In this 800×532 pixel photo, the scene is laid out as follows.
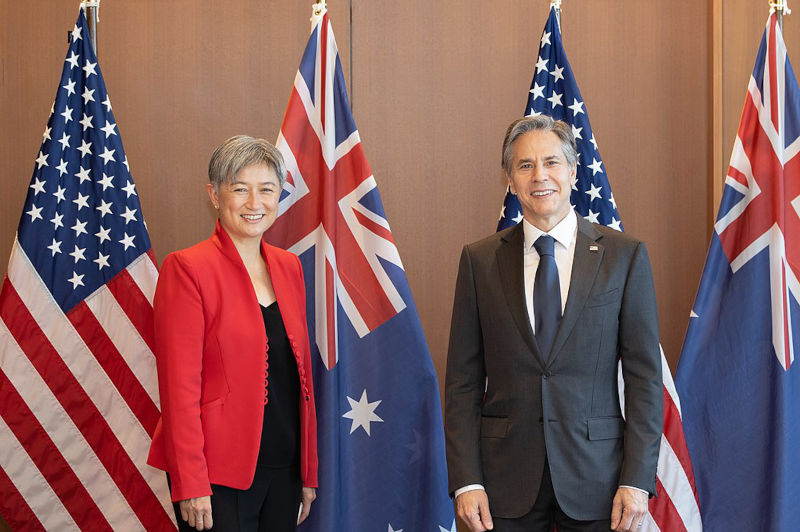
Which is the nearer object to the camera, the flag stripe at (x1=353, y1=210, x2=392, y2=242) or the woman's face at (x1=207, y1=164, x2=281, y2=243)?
the woman's face at (x1=207, y1=164, x2=281, y2=243)

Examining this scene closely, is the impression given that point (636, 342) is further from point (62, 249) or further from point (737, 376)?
point (62, 249)

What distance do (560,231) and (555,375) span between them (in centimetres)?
37

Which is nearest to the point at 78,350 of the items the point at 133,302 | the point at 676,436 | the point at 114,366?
the point at 114,366

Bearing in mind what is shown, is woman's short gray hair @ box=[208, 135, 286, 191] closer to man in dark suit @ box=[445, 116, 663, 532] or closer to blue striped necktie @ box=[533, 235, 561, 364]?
man in dark suit @ box=[445, 116, 663, 532]

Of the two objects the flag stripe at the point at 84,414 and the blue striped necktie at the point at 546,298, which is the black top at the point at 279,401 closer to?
the blue striped necktie at the point at 546,298

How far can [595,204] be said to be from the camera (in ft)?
10.0

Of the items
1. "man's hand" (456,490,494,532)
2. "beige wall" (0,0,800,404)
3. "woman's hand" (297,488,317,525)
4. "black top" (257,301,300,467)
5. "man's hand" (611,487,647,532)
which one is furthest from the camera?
"beige wall" (0,0,800,404)

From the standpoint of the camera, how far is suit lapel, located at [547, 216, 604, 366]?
1.92 metres

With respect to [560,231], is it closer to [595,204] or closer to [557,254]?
[557,254]

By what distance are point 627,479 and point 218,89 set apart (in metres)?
2.40

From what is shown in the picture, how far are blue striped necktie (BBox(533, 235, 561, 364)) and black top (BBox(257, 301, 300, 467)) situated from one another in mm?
718

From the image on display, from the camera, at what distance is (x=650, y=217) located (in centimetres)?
357

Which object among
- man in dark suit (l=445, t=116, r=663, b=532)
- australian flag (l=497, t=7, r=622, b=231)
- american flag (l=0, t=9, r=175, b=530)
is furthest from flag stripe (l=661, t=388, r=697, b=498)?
american flag (l=0, t=9, r=175, b=530)

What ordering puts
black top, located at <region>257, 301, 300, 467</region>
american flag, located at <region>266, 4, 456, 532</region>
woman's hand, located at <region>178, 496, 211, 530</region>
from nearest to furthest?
woman's hand, located at <region>178, 496, 211, 530</region> → black top, located at <region>257, 301, 300, 467</region> → american flag, located at <region>266, 4, 456, 532</region>
